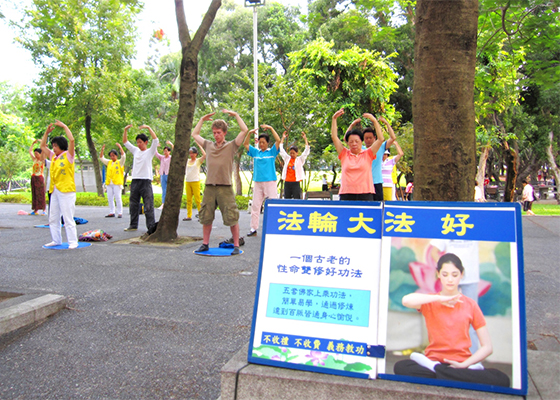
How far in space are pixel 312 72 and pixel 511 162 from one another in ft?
32.6

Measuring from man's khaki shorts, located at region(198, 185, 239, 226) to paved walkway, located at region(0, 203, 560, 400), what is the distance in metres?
0.66

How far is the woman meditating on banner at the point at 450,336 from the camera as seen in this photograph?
202 centimetres

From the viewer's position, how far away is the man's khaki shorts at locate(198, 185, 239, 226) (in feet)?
22.7

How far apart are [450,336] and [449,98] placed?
60.7 inches

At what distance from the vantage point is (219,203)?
6957mm

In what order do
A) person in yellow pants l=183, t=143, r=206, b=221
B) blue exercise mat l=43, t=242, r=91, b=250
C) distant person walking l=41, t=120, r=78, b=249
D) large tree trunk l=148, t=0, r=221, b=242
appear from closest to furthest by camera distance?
1. distant person walking l=41, t=120, r=78, b=249
2. blue exercise mat l=43, t=242, r=91, b=250
3. large tree trunk l=148, t=0, r=221, b=242
4. person in yellow pants l=183, t=143, r=206, b=221

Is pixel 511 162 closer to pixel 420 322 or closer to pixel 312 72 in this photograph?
pixel 312 72

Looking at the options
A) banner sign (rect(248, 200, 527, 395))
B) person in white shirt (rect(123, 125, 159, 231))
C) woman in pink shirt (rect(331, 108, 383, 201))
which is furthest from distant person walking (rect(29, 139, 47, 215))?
banner sign (rect(248, 200, 527, 395))

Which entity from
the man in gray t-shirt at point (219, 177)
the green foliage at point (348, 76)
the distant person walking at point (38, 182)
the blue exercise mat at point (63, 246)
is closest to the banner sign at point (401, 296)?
the man in gray t-shirt at point (219, 177)

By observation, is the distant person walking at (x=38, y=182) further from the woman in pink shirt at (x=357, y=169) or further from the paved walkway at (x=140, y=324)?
the woman in pink shirt at (x=357, y=169)

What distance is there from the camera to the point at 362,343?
219cm

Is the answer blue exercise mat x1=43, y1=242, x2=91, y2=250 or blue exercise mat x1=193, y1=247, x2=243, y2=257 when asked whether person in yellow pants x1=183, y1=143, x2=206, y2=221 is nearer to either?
blue exercise mat x1=43, y1=242, x2=91, y2=250

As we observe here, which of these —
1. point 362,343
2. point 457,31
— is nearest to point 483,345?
point 362,343

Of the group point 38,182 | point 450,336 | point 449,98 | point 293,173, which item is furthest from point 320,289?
point 38,182
